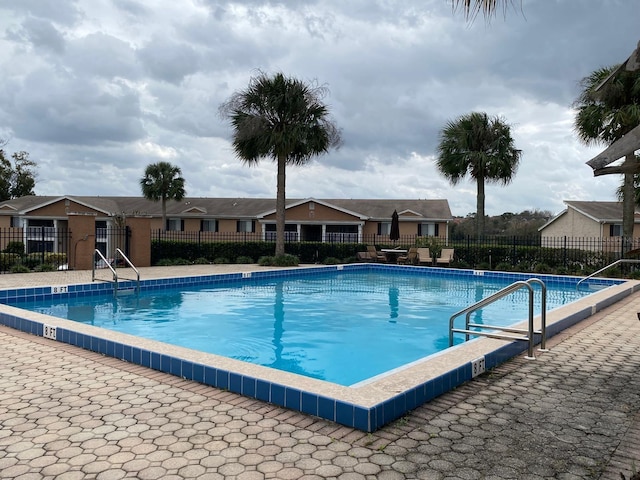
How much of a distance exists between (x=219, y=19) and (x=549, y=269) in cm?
1517

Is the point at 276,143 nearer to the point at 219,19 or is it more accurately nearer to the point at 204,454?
the point at 219,19

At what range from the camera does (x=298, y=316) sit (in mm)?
10930

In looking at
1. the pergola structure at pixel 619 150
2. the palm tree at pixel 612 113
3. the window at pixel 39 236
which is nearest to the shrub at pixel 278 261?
the palm tree at pixel 612 113

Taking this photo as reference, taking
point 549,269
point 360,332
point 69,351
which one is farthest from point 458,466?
point 549,269

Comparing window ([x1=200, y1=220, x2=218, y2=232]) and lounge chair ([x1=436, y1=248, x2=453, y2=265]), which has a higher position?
window ([x1=200, y1=220, x2=218, y2=232])

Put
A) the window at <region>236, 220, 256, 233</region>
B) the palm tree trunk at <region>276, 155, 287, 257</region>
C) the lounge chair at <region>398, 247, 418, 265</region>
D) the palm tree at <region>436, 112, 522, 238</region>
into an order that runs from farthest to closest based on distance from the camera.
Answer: the window at <region>236, 220, 256, 233</region>, the palm tree at <region>436, 112, 522, 238</region>, the lounge chair at <region>398, 247, 418, 265</region>, the palm tree trunk at <region>276, 155, 287, 257</region>

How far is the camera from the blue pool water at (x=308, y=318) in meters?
7.75

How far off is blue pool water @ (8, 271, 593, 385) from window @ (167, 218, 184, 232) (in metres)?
28.3

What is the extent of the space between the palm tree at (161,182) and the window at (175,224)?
10.9 ft

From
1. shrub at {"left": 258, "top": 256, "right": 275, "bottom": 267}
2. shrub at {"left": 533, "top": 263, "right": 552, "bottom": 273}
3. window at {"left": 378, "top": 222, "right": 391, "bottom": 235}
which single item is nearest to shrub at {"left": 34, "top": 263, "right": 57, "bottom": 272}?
shrub at {"left": 258, "top": 256, "right": 275, "bottom": 267}

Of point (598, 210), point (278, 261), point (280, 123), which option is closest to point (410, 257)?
point (278, 261)

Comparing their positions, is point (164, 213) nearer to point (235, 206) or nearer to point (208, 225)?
point (208, 225)

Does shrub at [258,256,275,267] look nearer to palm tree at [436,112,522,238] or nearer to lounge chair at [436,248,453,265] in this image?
lounge chair at [436,248,453,265]

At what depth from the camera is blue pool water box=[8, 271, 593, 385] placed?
7.75 m
